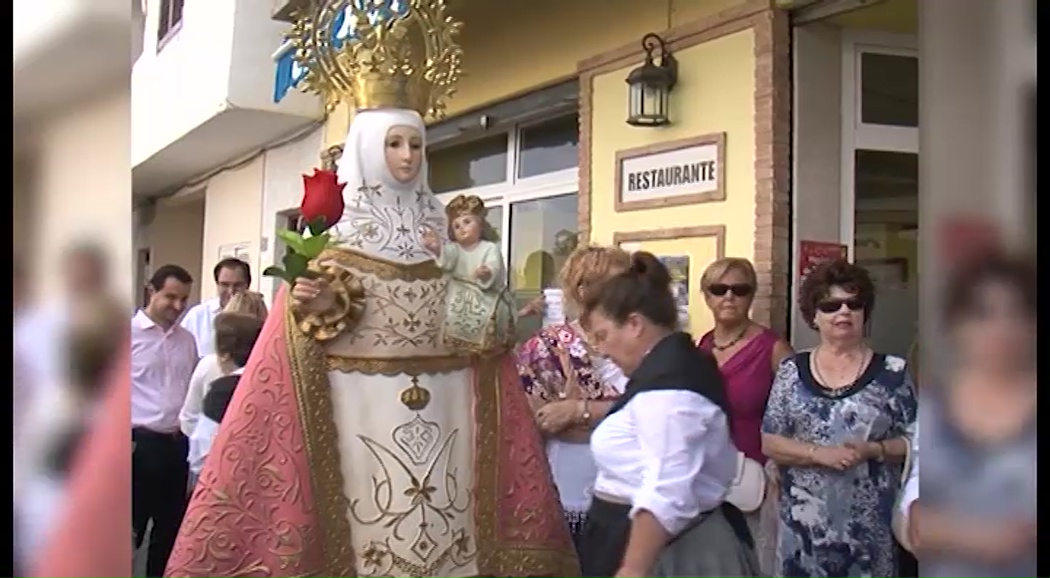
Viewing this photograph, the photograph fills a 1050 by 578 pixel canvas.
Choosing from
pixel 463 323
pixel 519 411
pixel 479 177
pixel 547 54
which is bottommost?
pixel 519 411

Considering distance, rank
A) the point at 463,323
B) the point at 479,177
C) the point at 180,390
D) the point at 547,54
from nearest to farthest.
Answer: the point at 463,323, the point at 180,390, the point at 547,54, the point at 479,177

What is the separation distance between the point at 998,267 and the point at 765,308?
2.50 metres

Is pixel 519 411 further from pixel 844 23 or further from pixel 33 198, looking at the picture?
pixel 844 23

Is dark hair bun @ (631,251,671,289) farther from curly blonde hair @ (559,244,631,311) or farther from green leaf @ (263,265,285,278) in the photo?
green leaf @ (263,265,285,278)

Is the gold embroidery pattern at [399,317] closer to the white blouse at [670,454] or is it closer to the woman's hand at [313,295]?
the woman's hand at [313,295]

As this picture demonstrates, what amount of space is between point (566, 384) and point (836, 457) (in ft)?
1.96

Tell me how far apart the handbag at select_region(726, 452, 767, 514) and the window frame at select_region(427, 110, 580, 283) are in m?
2.32

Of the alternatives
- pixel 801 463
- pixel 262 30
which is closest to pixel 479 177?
pixel 262 30

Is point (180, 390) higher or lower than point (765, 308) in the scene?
lower

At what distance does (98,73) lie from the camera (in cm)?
73

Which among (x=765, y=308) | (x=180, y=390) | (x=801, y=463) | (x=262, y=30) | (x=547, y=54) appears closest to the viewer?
(x=801, y=463)

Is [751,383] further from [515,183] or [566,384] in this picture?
[515,183]

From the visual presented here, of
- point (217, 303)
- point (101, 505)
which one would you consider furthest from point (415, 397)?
point (217, 303)

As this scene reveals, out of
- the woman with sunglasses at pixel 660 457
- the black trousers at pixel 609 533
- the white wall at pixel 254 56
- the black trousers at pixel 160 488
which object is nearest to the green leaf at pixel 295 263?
the black trousers at pixel 160 488
